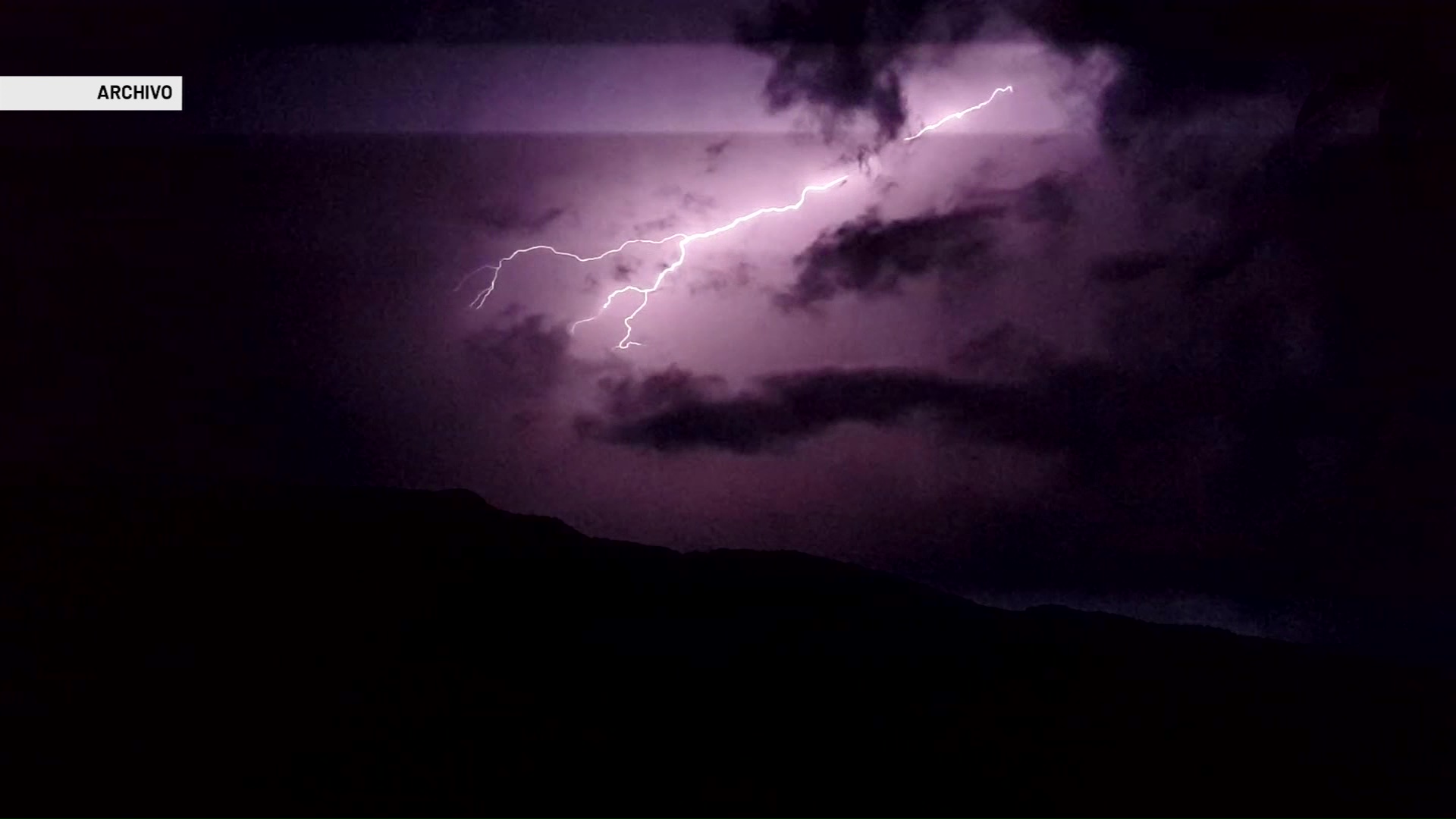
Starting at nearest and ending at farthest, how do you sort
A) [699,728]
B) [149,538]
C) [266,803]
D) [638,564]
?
[266,803], [699,728], [149,538], [638,564]

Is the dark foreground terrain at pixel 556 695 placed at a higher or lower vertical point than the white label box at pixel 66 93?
lower

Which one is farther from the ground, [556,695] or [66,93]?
[66,93]

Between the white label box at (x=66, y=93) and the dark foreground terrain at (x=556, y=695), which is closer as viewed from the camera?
the white label box at (x=66, y=93)

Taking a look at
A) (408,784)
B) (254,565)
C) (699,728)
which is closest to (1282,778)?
(699,728)

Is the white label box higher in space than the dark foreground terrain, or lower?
higher

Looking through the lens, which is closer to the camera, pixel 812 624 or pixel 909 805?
pixel 909 805

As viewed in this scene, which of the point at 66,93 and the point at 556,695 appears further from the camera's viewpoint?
the point at 556,695

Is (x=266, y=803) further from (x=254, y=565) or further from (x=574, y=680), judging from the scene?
(x=254, y=565)

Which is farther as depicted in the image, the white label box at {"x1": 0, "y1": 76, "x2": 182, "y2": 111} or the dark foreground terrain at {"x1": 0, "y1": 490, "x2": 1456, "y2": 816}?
the dark foreground terrain at {"x1": 0, "y1": 490, "x2": 1456, "y2": 816}
